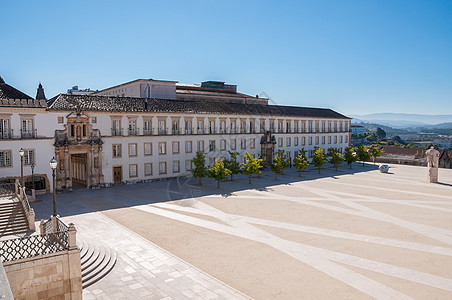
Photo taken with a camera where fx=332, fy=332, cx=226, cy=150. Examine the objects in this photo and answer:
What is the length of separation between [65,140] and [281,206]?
2471 centimetres

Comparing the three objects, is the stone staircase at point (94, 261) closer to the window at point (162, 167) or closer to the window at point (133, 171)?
the window at point (133, 171)

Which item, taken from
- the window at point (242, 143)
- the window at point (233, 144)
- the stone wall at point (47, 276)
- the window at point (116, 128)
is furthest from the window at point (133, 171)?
the stone wall at point (47, 276)

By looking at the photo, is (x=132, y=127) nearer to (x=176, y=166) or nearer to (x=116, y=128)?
(x=116, y=128)

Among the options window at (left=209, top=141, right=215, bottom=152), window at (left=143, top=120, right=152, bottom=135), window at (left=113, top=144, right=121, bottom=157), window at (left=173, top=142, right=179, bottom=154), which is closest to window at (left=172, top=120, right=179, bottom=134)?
window at (left=173, top=142, right=179, bottom=154)

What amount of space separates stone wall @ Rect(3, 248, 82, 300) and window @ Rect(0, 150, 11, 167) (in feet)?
80.9

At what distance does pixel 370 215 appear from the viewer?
2830 centimetres

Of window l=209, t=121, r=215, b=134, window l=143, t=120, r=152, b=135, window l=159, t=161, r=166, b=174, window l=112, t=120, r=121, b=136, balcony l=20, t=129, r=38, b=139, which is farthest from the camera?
window l=209, t=121, r=215, b=134

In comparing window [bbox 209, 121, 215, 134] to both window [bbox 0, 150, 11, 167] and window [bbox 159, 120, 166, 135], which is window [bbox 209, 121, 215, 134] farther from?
window [bbox 0, 150, 11, 167]

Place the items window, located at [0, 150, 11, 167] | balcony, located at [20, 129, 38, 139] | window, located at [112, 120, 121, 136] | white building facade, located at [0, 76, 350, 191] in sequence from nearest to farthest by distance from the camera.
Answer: window, located at [0, 150, 11, 167] → balcony, located at [20, 129, 38, 139] → white building facade, located at [0, 76, 350, 191] → window, located at [112, 120, 121, 136]

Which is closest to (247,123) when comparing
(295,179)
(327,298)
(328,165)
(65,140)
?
(295,179)

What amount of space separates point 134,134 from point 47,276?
99.2ft

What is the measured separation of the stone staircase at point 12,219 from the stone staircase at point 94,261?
5415mm

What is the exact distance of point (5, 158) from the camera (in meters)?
33.2

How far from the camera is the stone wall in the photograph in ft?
42.6
